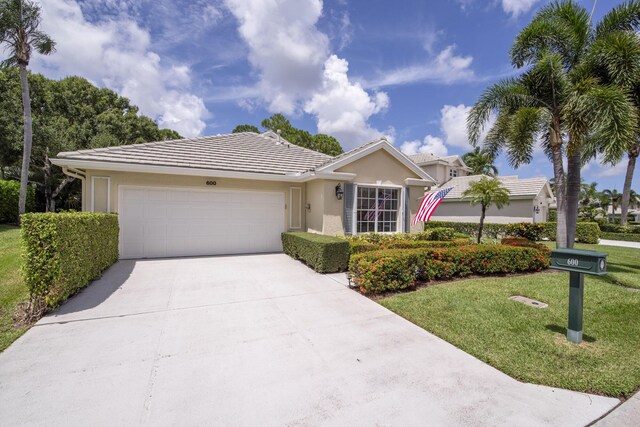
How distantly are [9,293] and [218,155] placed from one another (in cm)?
743

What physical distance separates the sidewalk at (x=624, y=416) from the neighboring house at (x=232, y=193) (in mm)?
8406

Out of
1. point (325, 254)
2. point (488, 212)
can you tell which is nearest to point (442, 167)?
point (488, 212)

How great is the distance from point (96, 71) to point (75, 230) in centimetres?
1786

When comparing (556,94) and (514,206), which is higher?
(556,94)

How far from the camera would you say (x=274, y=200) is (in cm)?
1177

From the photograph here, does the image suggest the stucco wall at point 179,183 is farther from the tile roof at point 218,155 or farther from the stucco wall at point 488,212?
the stucco wall at point 488,212

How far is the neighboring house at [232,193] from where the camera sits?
9594mm

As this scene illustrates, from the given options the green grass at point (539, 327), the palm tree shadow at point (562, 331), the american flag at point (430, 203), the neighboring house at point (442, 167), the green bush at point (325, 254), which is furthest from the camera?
the neighboring house at point (442, 167)

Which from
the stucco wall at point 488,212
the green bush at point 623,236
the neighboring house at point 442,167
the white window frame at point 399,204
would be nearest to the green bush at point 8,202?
the white window frame at point 399,204

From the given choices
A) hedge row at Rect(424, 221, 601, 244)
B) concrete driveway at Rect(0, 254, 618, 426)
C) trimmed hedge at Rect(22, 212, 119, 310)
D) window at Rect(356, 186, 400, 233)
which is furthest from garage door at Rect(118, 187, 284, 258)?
hedge row at Rect(424, 221, 601, 244)

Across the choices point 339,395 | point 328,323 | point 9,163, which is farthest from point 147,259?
point 9,163

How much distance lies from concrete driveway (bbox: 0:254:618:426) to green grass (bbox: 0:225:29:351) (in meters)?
0.24

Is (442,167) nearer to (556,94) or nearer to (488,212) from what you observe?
(488,212)

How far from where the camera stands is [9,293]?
5.77 metres
